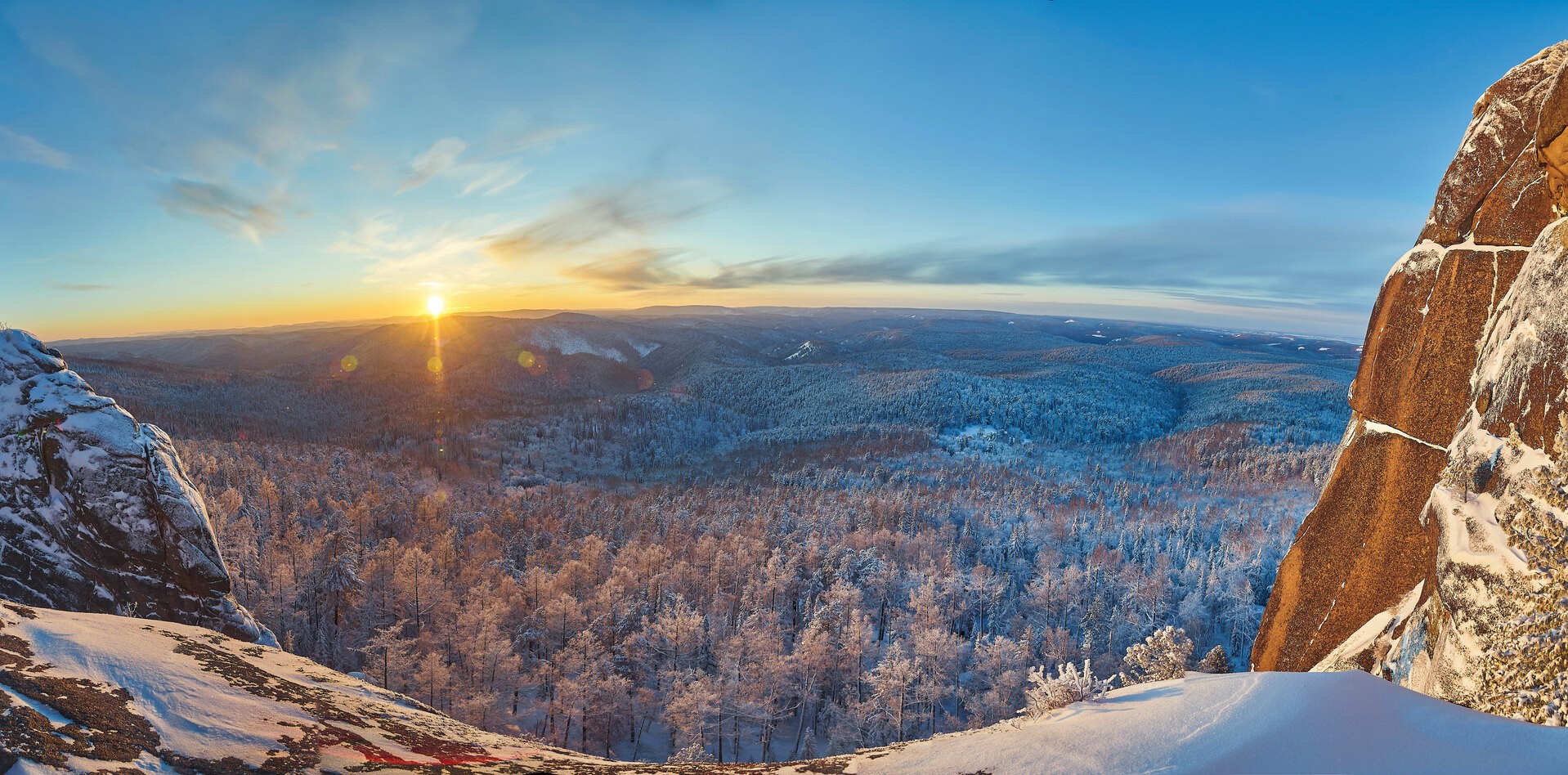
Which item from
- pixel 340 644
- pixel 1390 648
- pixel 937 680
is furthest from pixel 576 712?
pixel 1390 648

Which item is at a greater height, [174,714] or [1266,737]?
[1266,737]

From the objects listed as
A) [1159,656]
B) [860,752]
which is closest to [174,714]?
[860,752]

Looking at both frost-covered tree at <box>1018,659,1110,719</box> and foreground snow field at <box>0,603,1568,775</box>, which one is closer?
foreground snow field at <box>0,603,1568,775</box>

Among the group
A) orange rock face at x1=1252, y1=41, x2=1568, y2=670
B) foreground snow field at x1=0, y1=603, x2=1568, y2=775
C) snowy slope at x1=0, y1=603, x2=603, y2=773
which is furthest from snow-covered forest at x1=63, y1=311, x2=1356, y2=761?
foreground snow field at x1=0, y1=603, x2=1568, y2=775

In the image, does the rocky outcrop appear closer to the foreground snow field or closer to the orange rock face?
the foreground snow field

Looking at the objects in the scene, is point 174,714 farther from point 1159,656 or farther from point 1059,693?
point 1159,656

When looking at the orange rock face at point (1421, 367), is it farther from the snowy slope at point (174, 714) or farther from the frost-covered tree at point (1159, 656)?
the snowy slope at point (174, 714)
